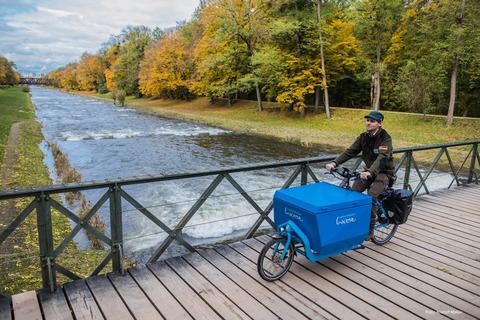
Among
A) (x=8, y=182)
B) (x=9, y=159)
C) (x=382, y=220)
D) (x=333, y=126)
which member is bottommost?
(x=8, y=182)

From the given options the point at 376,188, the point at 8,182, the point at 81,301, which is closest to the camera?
the point at 81,301

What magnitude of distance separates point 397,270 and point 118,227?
3.32 meters

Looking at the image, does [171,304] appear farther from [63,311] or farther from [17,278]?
[17,278]

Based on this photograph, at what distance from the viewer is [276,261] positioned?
150 inches

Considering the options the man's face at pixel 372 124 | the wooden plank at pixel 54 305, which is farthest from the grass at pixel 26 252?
the man's face at pixel 372 124

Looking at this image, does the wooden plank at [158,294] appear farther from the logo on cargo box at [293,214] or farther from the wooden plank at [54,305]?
the logo on cargo box at [293,214]

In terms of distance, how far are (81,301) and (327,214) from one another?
8.55 feet

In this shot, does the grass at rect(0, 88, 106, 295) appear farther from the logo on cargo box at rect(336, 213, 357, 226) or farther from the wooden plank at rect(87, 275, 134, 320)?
the logo on cargo box at rect(336, 213, 357, 226)

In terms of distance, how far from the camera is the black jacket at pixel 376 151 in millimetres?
4340

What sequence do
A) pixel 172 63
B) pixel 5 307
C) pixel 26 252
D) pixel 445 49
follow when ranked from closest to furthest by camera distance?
pixel 5 307 → pixel 26 252 → pixel 445 49 → pixel 172 63

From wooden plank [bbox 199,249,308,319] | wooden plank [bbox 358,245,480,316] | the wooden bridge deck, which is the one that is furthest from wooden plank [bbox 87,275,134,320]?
wooden plank [bbox 358,245,480,316]

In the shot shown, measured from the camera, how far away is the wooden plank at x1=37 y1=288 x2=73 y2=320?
3.10m

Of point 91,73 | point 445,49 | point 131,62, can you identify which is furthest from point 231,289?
point 91,73

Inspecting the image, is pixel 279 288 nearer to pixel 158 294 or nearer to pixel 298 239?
pixel 298 239
